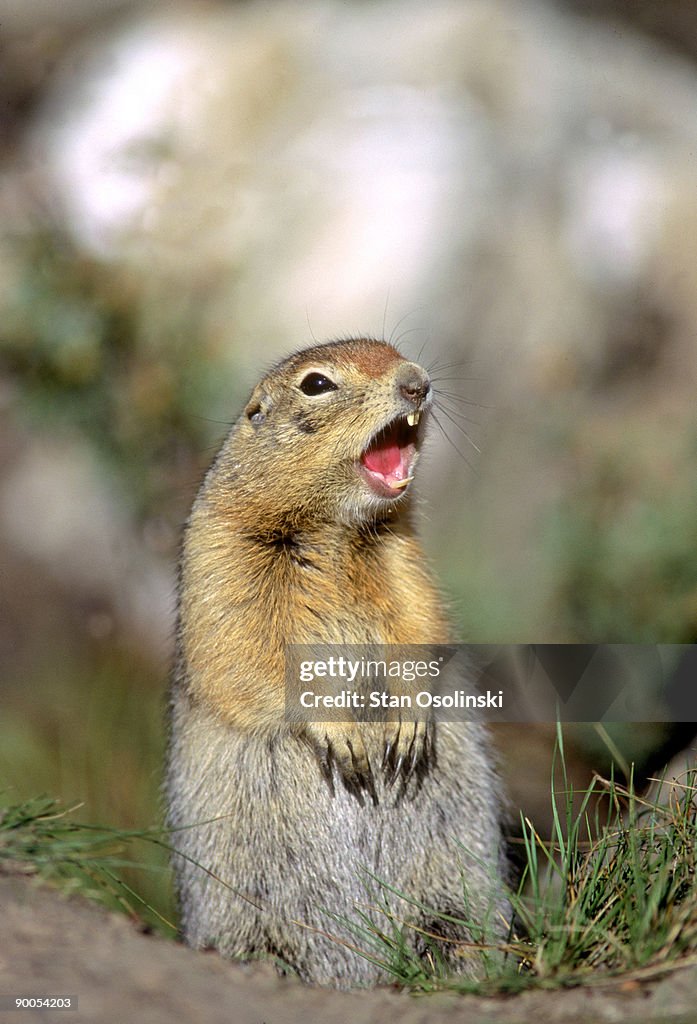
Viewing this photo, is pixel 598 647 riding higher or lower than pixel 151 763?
higher

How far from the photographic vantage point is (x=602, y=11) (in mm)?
5020

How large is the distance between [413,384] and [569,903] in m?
1.70

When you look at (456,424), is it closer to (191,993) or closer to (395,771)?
(395,771)

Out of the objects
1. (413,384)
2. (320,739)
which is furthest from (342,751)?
(413,384)

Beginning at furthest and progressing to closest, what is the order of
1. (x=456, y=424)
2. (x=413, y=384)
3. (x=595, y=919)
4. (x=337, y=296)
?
(x=337, y=296) → (x=456, y=424) → (x=413, y=384) → (x=595, y=919)

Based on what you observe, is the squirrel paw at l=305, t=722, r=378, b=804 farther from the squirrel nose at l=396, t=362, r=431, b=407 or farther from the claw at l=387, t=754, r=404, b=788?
the squirrel nose at l=396, t=362, r=431, b=407

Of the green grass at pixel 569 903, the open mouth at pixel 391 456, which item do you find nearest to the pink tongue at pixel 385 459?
the open mouth at pixel 391 456

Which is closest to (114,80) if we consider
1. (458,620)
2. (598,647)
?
(458,620)

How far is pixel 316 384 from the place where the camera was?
3.73 meters

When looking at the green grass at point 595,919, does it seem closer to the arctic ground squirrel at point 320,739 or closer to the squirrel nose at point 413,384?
the arctic ground squirrel at point 320,739

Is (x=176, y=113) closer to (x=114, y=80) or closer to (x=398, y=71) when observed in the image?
(x=114, y=80)

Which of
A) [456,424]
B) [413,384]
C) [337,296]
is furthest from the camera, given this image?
[337,296]

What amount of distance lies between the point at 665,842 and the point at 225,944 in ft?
5.02

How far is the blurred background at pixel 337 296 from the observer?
5648 mm
